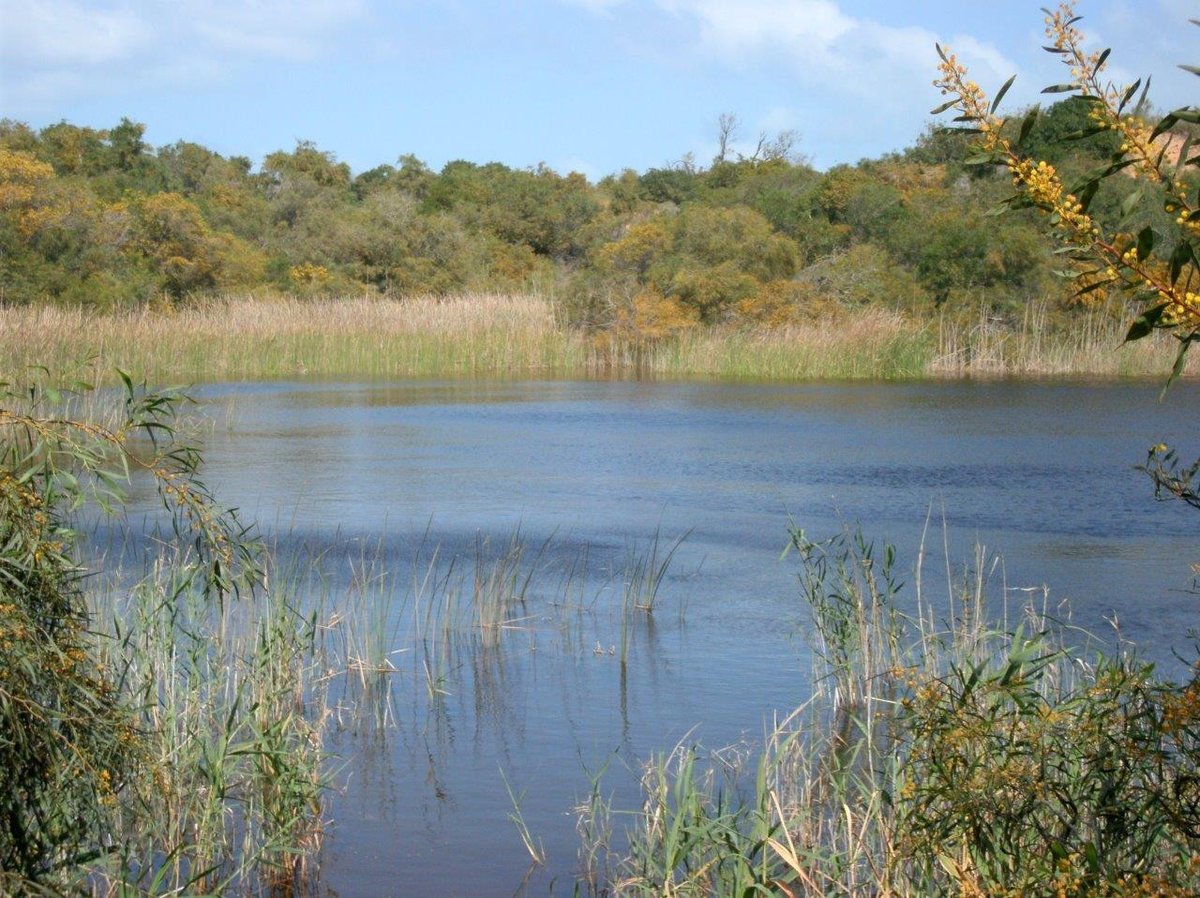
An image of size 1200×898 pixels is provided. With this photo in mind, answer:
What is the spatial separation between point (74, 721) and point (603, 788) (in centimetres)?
300

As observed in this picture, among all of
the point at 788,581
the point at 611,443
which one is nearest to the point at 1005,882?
the point at 788,581

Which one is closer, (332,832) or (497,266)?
(332,832)

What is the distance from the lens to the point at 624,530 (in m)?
11.5

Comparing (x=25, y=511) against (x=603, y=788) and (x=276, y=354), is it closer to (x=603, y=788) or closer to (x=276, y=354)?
(x=603, y=788)

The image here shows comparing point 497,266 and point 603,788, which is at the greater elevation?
point 497,266

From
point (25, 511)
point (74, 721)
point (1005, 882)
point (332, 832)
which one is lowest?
point (332, 832)

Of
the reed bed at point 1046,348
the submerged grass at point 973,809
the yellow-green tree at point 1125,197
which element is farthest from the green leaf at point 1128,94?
the reed bed at point 1046,348

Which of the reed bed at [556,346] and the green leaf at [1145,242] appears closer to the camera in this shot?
the green leaf at [1145,242]

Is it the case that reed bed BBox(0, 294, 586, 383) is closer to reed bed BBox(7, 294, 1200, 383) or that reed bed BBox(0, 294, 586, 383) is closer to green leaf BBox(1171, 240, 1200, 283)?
reed bed BBox(7, 294, 1200, 383)

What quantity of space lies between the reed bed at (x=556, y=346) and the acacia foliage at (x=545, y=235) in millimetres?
1691

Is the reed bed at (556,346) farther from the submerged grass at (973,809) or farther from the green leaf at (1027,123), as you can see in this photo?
the green leaf at (1027,123)

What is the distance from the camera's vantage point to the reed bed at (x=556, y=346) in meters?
29.2

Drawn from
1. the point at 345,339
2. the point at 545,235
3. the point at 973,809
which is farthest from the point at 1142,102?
the point at 545,235

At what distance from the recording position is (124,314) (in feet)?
104
